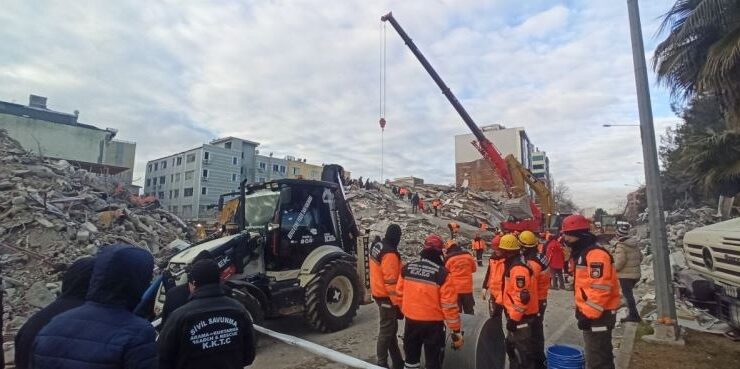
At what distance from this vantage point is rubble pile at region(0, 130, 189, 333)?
9516 millimetres

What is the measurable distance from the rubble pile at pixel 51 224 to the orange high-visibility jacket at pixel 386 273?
606 cm

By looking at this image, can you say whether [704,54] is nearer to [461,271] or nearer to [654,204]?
[654,204]

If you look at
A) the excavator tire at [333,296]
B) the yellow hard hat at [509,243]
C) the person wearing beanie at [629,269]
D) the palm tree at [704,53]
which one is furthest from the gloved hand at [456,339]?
the palm tree at [704,53]

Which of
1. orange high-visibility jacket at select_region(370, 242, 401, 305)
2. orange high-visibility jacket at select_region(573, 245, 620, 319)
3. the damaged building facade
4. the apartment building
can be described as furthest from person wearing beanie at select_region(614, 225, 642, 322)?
the apartment building

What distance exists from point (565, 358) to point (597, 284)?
818mm

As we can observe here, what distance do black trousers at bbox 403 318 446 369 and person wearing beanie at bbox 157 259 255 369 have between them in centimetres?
218

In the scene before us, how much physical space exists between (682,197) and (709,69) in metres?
26.2

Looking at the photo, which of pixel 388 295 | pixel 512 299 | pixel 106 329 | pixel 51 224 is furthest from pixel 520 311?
pixel 51 224

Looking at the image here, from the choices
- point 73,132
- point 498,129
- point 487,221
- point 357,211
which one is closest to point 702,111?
point 487,221

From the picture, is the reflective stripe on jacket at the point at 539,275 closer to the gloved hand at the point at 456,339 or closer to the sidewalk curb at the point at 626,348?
the sidewalk curb at the point at 626,348

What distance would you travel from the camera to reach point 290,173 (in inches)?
2650

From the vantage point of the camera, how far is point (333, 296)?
7734 mm

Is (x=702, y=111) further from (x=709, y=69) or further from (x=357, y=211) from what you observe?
(x=357, y=211)

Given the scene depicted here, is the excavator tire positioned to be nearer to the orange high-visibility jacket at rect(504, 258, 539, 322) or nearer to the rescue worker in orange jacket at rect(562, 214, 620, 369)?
the orange high-visibility jacket at rect(504, 258, 539, 322)
